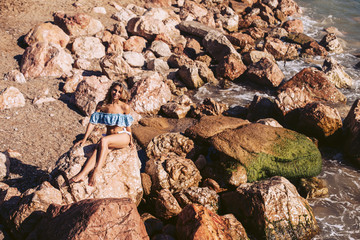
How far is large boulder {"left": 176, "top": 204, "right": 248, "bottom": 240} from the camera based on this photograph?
4680 mm

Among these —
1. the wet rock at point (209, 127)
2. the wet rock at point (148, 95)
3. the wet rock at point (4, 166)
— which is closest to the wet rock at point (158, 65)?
the wet rock at point (148, 95)

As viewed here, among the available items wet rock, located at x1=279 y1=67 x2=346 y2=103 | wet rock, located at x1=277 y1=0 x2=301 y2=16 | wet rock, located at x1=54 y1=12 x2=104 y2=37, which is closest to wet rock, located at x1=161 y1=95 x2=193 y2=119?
wet rock, located at x1=279 y1=67 x2=346 y2=103

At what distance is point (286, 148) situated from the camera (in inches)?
288

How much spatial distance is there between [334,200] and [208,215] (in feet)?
12.1

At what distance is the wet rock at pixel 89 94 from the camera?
28.4ft

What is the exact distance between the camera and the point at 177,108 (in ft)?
31.3

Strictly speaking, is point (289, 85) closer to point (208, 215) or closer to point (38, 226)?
point (208, 215)

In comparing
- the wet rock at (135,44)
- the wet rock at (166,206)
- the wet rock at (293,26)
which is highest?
the wet rock at (293,26)

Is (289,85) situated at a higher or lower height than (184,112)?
higher

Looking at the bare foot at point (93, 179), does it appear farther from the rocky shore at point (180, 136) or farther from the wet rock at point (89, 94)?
the wet rock at point (89, 94)

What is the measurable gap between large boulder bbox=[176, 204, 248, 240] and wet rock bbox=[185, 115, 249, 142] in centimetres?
276

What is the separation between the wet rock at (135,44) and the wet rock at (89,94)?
4081mm

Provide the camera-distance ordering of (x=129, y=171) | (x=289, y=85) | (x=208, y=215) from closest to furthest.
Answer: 1. (x=208, y=215)
2. (x=129, y=171)
3. (x=289, y=85)

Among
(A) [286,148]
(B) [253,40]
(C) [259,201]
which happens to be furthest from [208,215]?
(B) [253,40]
